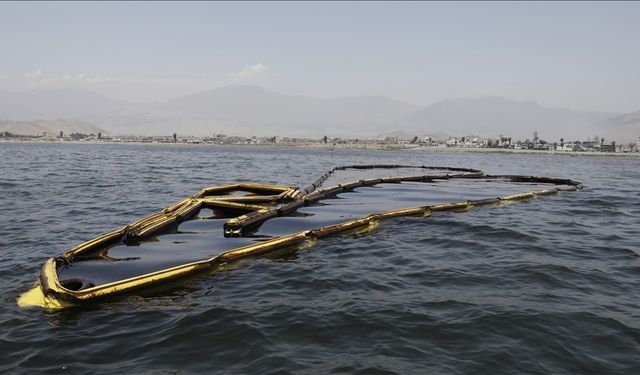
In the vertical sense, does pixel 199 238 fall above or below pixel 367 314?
above

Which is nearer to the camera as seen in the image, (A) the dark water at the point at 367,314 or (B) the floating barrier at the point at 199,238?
(A) the dark water at the point at 367,314

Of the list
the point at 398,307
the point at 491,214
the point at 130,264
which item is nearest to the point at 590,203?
the point at 491,214

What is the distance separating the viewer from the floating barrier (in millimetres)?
9836

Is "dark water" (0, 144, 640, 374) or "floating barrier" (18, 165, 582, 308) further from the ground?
"floating barrier" (18, 165, 582, 308)

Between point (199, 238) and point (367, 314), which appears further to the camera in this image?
point (199, 238)

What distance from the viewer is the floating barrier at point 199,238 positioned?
9836mm

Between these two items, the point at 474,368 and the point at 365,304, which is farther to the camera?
the point at 365,304

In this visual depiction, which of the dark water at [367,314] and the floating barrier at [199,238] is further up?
the floating barrier at [199,238]

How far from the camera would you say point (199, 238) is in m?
14.9

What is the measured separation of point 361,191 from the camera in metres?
29.4

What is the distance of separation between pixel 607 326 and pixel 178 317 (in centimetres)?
809

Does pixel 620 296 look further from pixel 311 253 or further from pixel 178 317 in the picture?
pixel 178 317

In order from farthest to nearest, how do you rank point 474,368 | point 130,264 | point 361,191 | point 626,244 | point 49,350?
point 361,191
point 626,244
point 130,264
point 49,350
point 474,368

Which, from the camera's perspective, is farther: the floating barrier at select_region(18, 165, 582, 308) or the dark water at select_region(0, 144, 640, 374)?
the floating barrier at select_region(18, 165, 582, 308)
